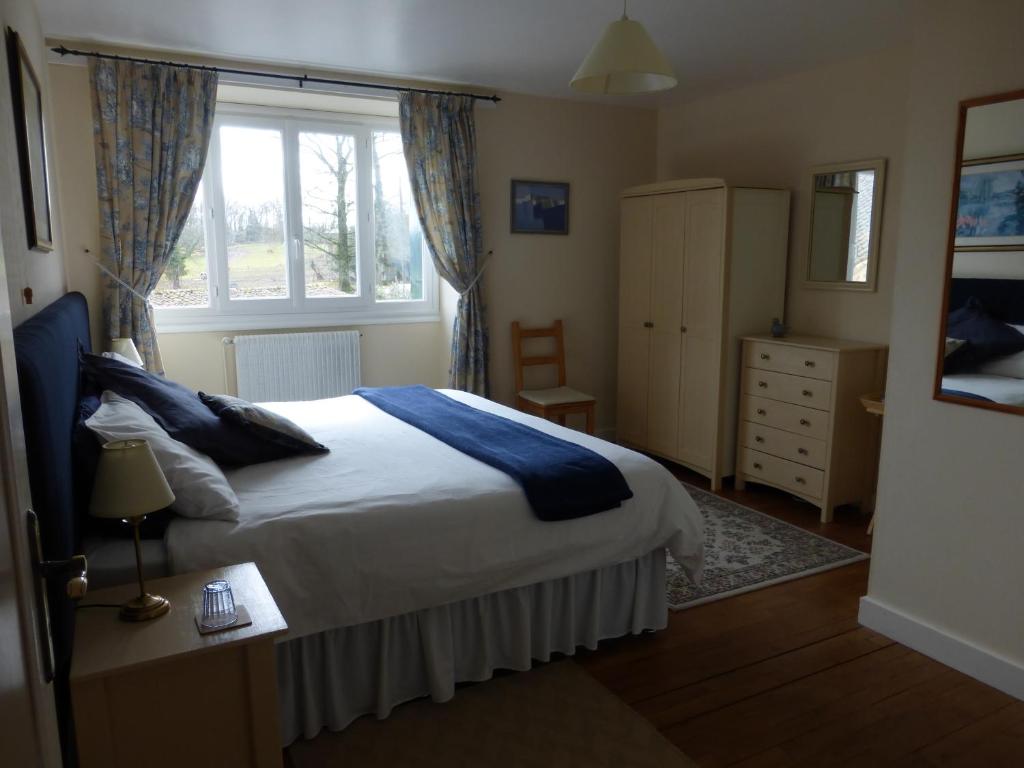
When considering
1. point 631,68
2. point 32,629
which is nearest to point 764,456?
point 631,68

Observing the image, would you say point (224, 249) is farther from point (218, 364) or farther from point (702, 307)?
point (702, 307)

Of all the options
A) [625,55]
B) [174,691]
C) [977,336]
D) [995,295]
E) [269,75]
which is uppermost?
[269,75]

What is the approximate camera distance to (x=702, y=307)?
14.5 feet

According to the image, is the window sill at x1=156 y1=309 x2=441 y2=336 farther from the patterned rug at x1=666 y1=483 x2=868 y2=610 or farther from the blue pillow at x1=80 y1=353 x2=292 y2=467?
the patterned rug at x1=666 y1=483 x2=868 y2=610

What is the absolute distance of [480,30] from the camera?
3.62m

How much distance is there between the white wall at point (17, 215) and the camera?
6.39 feet

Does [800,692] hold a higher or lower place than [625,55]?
lower

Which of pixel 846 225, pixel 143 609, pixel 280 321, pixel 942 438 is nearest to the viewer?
pixel 143 609

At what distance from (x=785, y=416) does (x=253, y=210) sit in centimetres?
340

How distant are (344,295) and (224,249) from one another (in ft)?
2.59

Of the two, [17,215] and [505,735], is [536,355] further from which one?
[17,215]

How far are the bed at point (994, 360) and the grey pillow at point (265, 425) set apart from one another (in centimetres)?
223

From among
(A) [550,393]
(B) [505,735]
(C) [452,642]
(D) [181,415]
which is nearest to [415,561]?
(C) [452,642]

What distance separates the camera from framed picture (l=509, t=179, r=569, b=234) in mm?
5004
